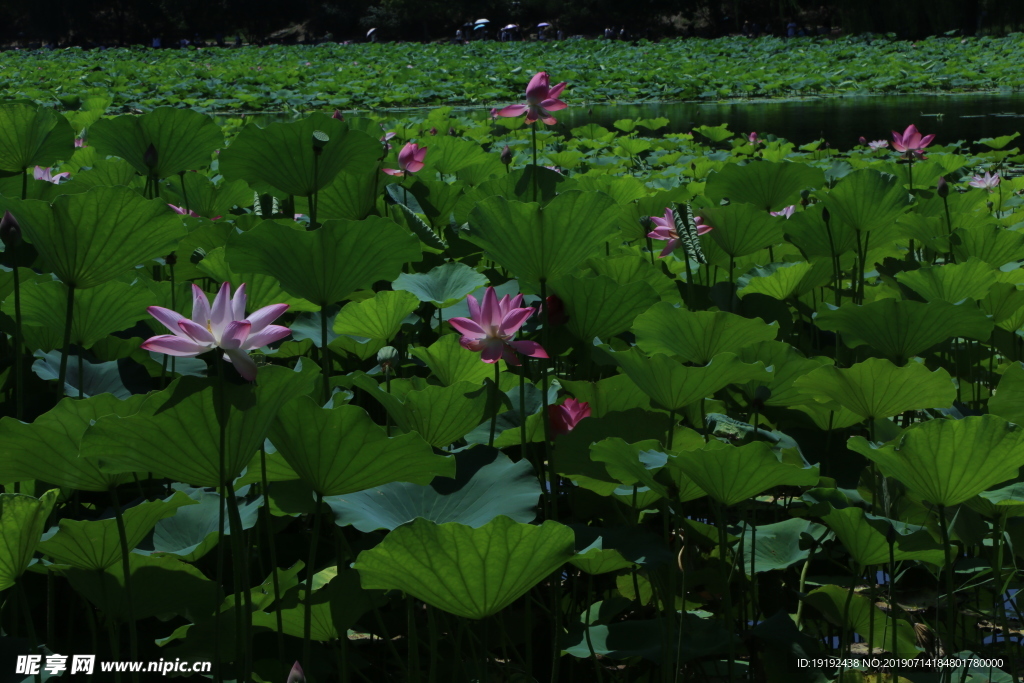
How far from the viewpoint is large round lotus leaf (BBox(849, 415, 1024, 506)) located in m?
0.77

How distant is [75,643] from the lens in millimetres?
1008

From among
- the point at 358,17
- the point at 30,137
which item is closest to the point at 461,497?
the point at 30,137

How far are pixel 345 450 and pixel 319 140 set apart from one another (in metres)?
0.69

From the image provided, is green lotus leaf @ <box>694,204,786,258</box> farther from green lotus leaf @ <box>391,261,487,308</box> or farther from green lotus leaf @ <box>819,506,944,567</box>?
green lotus leaf @ <box>819,506,944,567</box>

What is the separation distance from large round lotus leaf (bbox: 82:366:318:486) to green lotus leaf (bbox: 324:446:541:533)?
0.13 m

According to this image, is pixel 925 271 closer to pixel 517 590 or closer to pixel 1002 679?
pixel 1002 679

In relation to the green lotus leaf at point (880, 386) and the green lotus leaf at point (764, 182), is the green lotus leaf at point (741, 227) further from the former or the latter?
the green lotus leaf at point (880, 386)

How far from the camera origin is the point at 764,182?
5.74ft

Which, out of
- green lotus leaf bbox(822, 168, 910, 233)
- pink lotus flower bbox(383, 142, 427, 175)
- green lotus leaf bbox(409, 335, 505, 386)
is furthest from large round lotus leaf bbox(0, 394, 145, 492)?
green lotus leaf bbox(822, 168, 910, 233)

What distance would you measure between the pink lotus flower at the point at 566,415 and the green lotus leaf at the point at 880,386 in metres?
0.25

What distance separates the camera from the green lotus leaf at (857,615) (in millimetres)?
1049

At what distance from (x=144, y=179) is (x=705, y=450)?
1.73 meters

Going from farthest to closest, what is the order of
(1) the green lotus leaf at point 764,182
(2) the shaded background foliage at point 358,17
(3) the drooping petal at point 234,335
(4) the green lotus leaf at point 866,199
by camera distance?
1. (2) the shaded background foliage at point 358,17
2. (1) the green lotus leaf at point 764,182
3. (4) the green lotus leaf at point 866,199
4. (3) the drooping petal at point 234,335

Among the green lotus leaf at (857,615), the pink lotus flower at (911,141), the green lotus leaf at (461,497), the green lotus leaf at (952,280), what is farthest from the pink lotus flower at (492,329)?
the pink lotus flower at (911,141)
